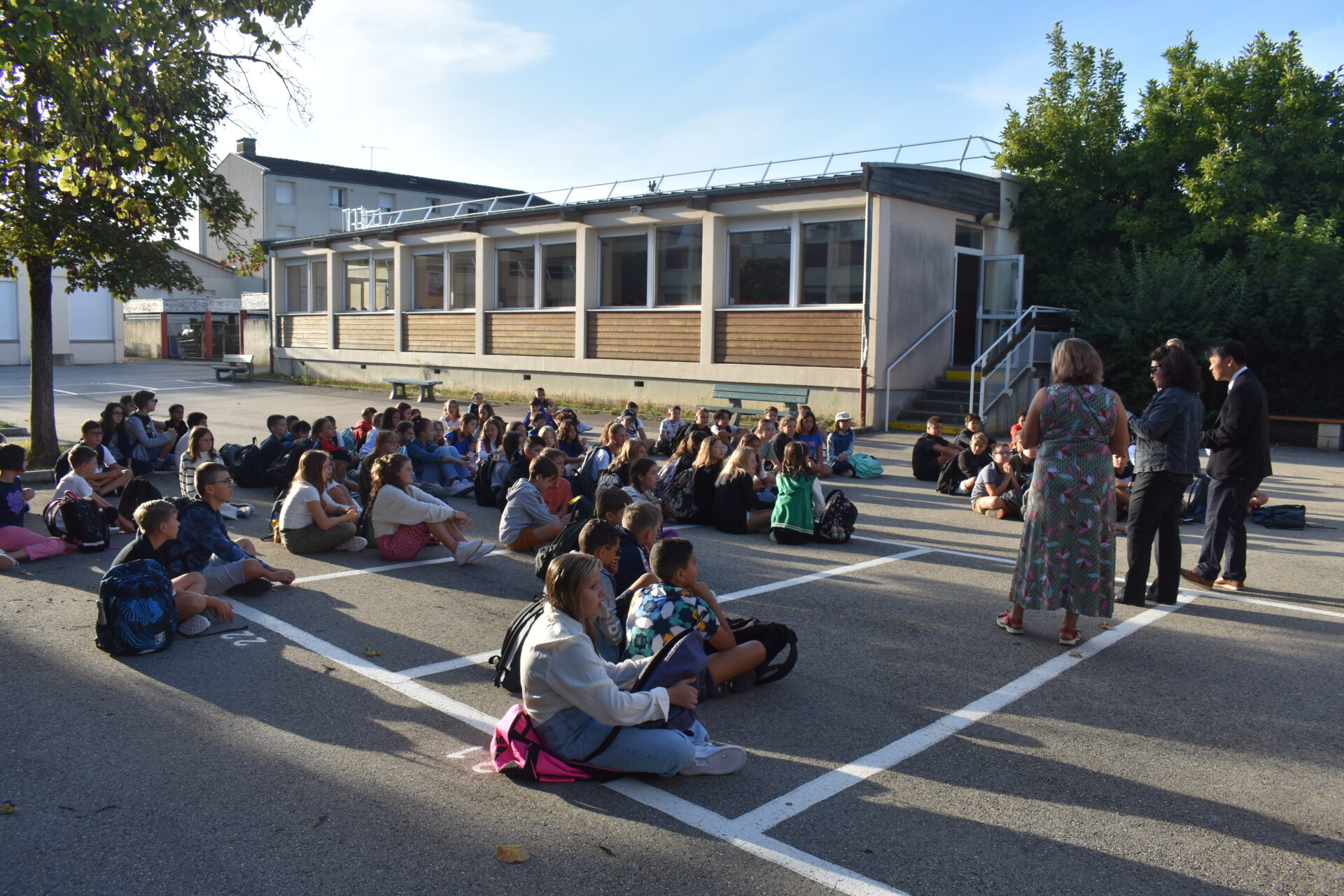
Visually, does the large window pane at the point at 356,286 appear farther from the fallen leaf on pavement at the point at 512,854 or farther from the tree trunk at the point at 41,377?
the fallen leaf on pavement at the point at 512,854

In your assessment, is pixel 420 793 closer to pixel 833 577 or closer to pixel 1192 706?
pixel 1192 706

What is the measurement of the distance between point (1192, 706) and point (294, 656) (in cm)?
522

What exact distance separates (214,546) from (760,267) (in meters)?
16.9

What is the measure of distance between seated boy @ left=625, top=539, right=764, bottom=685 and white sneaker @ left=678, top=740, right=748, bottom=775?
2.30 ft

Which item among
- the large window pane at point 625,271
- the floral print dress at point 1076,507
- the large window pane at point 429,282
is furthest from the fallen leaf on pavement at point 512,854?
the large window pane at point 429,282

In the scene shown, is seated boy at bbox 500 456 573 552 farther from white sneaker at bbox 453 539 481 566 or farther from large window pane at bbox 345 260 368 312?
large window pane at bbox 345 260 368 312

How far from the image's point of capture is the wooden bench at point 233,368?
35.6m

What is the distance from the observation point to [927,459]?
14.5 m

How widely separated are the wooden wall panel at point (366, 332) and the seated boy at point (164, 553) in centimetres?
2665

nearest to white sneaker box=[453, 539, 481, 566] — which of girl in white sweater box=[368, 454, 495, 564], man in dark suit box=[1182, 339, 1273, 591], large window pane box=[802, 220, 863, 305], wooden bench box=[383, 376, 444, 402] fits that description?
girl in white sweater box=[368, 454, 495, 564]

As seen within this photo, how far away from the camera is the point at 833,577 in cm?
843

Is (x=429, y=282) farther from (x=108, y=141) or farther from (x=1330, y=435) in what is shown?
(x=1330, y=435)

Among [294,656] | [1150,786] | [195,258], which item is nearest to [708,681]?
[1150,786]

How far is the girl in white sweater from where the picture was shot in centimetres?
858
